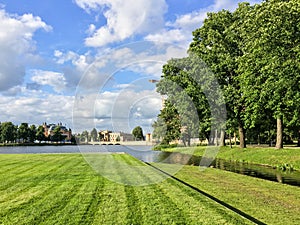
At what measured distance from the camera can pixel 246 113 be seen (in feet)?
131

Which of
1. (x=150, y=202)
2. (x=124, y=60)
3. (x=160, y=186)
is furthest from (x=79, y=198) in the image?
(x=124, y=60)

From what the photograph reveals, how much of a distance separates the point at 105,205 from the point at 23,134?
168844 mm

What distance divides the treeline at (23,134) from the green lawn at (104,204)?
160768mm

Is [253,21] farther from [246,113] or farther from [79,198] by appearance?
[79,198]

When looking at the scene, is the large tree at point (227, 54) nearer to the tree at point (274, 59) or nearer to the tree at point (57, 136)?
the tree at point (274, 59)

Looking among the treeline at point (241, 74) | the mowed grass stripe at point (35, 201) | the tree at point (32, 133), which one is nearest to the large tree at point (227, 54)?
the treeline at point (241, 74)

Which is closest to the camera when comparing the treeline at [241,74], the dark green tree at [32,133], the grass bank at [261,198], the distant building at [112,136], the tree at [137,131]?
the grass bank at [261,198]

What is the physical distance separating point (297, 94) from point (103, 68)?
21.0 metres

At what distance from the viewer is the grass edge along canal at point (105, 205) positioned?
1020 centimetres

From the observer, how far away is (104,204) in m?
12.1

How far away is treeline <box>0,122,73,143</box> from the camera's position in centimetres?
16288

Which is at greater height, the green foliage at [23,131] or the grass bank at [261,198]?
the green foliage at [23,131]

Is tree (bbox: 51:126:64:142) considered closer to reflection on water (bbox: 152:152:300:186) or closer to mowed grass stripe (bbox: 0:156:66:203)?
reflection on water (bbox: 152:152:300:186)

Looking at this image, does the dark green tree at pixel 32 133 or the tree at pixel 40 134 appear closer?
the dark green tree at pixel 32 133
